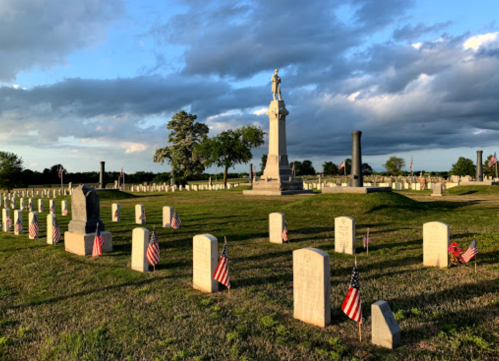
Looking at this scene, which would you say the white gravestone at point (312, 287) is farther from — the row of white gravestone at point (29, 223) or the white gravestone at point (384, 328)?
the row of white gravestone at point (29, 223)

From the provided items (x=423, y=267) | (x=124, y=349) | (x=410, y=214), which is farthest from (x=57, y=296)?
(x=410, y=214)

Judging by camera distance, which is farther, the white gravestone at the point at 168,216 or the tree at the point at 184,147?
the tree at the point at 184,147

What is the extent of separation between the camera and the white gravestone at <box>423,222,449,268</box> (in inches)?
307

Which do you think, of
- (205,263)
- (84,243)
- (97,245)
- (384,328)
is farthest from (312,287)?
(84,243)

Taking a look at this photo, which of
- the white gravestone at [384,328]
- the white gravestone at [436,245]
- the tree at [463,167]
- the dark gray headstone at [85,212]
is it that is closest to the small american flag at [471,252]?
the white gravestone at [436,245]

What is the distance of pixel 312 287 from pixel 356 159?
16877mm

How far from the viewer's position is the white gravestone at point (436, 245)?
7.79m

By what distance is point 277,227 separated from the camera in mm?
10938

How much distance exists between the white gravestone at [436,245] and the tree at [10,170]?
52564 mm

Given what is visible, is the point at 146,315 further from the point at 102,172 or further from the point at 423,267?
the point at 102,172

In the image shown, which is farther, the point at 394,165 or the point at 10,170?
the point at 394,165

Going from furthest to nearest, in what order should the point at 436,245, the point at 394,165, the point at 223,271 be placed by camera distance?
the point at 394,165, the point at 436,245, the point at 223,271

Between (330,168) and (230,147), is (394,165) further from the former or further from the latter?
(230,147)

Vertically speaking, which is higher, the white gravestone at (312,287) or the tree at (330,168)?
the tree at (330,168)
